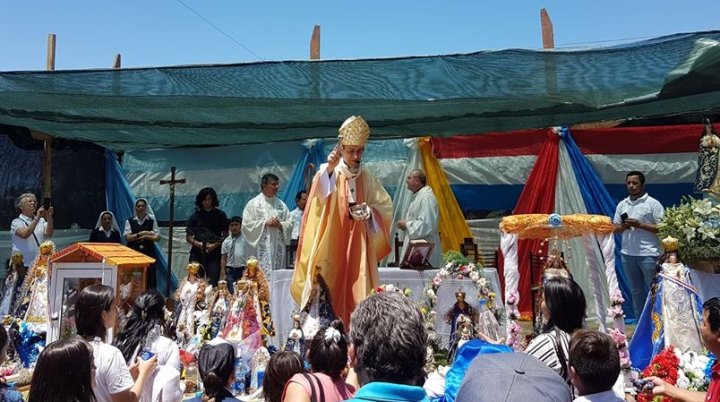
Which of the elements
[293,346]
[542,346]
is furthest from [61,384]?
[293,346]

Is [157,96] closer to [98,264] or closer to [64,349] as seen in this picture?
[98,264]

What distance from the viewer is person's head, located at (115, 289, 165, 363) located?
3.89 m

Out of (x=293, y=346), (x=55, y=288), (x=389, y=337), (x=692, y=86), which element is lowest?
(x=293, y=346)

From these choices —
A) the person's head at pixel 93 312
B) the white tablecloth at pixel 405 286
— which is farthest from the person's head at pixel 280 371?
the white tablecloth at pixel 405 286

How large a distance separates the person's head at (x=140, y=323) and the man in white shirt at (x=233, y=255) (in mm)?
4335

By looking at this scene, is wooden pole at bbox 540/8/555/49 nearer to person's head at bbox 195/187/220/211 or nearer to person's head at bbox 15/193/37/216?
person's head at bbox 195/187/220/211

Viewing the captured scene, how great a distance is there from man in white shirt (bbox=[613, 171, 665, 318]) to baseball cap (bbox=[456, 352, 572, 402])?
6203 millimetres

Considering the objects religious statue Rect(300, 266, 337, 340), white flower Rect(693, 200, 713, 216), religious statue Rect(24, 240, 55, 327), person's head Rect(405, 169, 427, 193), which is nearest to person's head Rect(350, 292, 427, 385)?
religious statue Rect(300, 266, 337, 340)

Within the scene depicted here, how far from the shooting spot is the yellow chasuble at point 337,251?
5.64 meters

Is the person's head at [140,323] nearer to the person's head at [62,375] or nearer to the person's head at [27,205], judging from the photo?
the person's head at [62,375]

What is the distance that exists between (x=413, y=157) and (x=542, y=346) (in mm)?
6866

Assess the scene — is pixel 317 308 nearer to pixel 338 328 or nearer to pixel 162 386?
pixel 338 328

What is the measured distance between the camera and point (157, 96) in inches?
263

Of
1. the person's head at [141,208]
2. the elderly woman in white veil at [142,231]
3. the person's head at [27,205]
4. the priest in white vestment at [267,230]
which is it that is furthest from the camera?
the person's head at [141,208]
